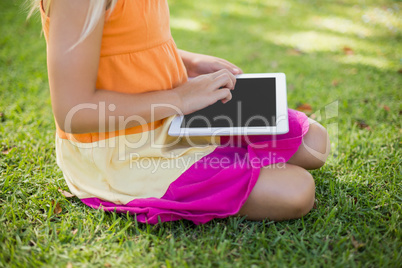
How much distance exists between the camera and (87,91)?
1069mm

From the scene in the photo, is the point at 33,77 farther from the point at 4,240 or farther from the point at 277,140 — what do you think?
the point at 277,140

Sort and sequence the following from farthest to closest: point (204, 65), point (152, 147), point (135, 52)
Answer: point (204, 65), point (152, 147), point (135, 52)

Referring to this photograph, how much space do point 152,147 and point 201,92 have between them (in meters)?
0.26

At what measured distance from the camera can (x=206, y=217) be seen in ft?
4.12

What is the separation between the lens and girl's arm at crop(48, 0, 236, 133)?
0.99 meters

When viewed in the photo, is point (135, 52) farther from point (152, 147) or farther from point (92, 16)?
point (152, 147)

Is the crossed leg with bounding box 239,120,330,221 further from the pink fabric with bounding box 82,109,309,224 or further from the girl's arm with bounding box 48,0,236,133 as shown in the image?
the girl's arm with bounding box 48,0,236,133

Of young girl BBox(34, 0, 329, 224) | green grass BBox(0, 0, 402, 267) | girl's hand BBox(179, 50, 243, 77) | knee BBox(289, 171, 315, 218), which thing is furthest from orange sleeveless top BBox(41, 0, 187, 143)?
knee BBox(289, 171, 315, 218)

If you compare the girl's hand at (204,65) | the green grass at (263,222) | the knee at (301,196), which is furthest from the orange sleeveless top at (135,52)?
the knee at (301,196)

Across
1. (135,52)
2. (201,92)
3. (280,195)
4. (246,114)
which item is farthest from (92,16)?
(280,195)

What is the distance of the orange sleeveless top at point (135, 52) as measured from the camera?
1.11m

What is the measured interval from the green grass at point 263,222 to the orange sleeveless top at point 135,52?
0.37m

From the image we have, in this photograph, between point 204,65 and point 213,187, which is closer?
point 213,187

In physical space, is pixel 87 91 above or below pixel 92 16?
below
